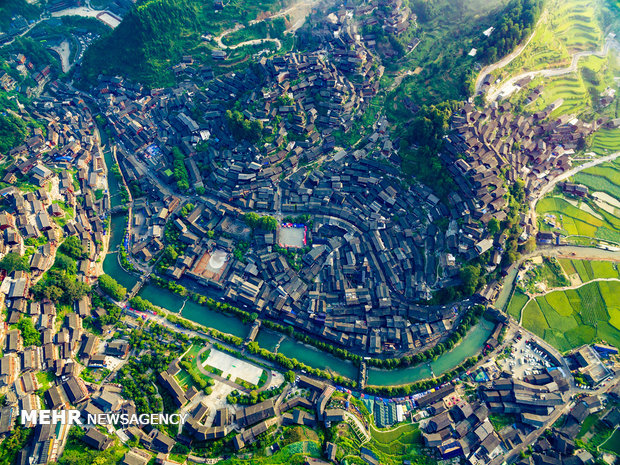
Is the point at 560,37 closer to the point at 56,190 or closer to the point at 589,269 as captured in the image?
the point at 589,269

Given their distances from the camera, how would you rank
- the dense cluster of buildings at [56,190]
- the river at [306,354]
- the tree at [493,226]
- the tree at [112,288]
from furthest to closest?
the tree at [493,226]
the dense cluster of buildings at [56,190]
the tree at [112,288]
the river at [306,354]

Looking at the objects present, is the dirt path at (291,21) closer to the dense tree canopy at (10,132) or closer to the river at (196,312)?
the dense tree canopy at (10,132)

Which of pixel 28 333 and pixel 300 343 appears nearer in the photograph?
pixel 28 333

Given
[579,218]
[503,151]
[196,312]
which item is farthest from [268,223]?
[579,218]

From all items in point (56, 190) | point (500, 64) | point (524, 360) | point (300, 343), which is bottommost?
point (300, 343)

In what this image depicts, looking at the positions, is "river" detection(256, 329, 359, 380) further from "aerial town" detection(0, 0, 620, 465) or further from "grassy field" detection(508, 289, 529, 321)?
"grassy field" detection(508, 289, 529, 321)

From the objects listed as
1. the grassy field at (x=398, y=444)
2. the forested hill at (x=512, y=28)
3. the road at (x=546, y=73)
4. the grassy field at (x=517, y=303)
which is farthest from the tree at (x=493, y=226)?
the forested hill at (x=512, y=28)
